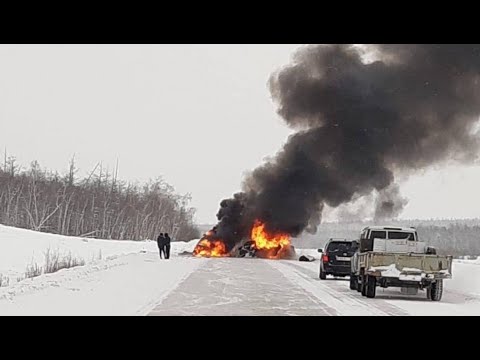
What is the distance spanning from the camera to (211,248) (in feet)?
190

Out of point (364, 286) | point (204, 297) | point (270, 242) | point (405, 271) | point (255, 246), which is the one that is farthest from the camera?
point (270, 242)

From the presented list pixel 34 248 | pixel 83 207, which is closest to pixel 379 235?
pixel 34 248

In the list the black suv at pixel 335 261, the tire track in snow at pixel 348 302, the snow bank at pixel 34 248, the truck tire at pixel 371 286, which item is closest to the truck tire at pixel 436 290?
the truck tire at pixel 371 286

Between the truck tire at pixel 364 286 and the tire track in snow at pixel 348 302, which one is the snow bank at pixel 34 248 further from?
the truck tire at pixel 364 286

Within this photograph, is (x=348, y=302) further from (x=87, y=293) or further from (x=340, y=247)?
(x=340, y=247)

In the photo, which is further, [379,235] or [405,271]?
[379,235]

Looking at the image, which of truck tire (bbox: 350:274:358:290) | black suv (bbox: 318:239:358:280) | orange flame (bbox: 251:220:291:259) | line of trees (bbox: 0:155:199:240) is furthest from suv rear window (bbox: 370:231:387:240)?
line of trees (bbox: 0:155:199:240)

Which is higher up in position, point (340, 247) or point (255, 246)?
point (340, 247)

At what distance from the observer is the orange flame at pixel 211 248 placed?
56700mm

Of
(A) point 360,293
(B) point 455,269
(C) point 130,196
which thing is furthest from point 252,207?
(C) point 130,196

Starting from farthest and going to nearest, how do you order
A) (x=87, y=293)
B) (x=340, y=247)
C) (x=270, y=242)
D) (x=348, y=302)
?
(x=270, y=242) < (x=340, y=247) < (x=87, y=293) < (x=348, y=302)

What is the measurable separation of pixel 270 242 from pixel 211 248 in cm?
471

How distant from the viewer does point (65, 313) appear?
560 inches
